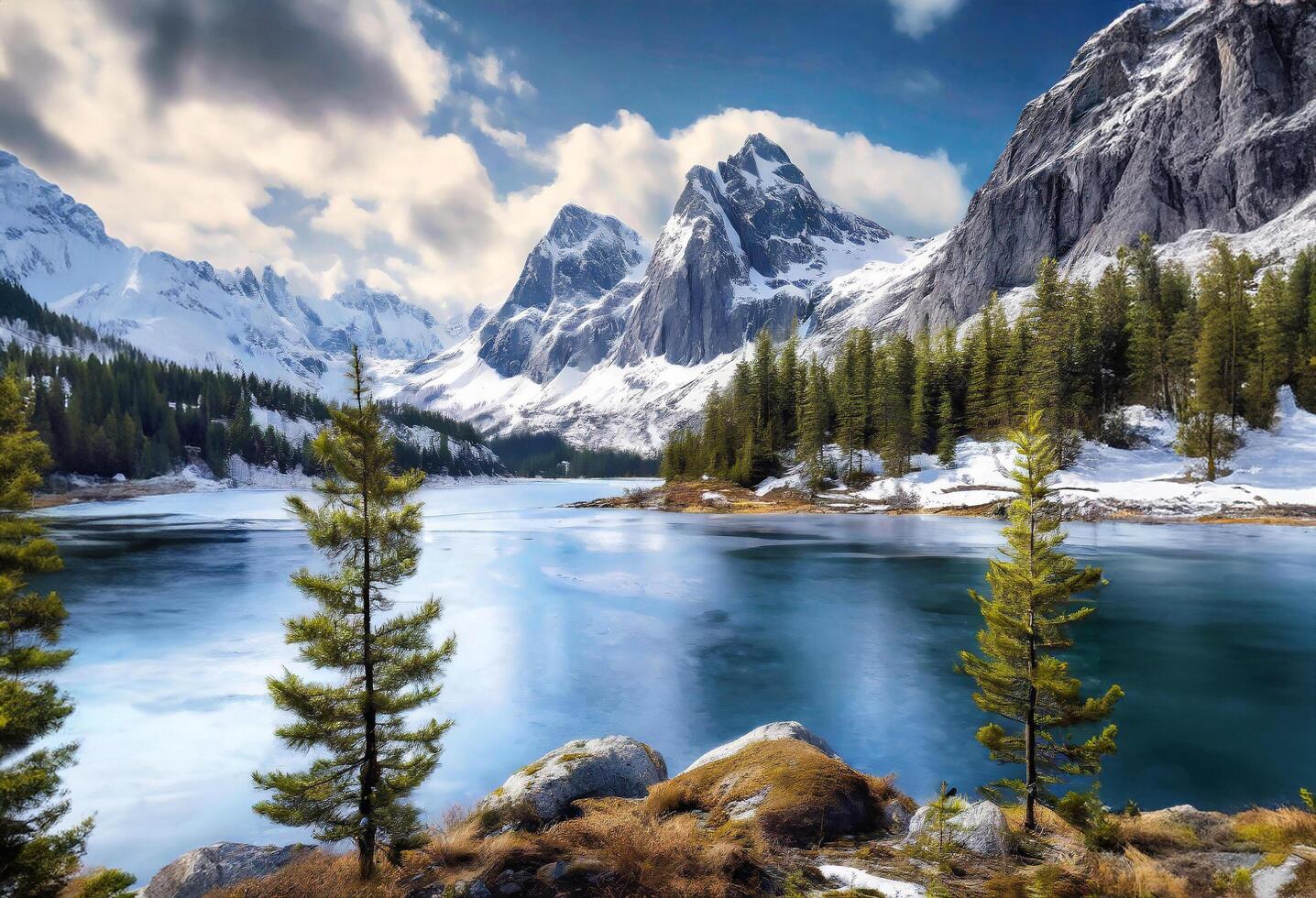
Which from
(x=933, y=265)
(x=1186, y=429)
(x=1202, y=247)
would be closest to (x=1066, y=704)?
(x=1186, y=429)

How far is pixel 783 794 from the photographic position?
1027 cm

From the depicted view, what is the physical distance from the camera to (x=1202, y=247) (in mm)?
102625

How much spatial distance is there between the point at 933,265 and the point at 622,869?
221548 millimetres

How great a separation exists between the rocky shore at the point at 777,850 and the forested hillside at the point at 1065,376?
57.3 metres

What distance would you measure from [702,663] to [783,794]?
1269 centimetres

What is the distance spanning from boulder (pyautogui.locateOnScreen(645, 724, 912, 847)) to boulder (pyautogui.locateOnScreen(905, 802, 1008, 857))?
1124 millimetres

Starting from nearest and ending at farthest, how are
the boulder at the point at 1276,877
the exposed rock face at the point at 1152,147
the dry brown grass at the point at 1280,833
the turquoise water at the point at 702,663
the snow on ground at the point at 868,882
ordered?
the boulder at the point at 1276,877 < the snow on ground at the point at 868,882 < the dry brown grass at the point at 1280,833 < the turquoise water at the point at 702,663 < the exposed rock face at the point at 1152,147

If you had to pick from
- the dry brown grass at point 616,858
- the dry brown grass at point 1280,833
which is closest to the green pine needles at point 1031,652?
the dry brown grass at point 1280,833

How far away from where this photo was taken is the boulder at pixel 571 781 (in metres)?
10.4

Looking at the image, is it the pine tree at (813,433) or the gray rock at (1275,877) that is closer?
the gray rock at (1275,877)

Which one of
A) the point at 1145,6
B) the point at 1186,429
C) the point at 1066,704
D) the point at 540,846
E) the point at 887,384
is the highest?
the point at 1145,6

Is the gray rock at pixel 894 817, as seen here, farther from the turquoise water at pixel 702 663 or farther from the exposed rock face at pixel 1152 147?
the exposed rock face at pixel 1152 147

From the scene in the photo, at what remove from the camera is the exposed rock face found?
342 ft

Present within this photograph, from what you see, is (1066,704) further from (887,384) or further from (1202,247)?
(1202,247)
